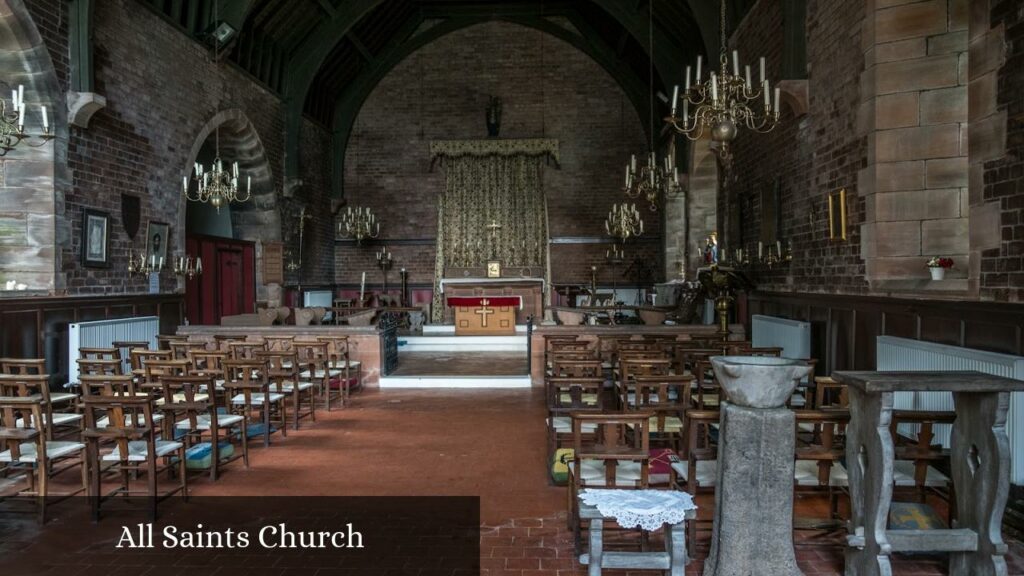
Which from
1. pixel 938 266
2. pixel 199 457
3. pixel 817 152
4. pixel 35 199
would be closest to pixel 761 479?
pixel 938 266

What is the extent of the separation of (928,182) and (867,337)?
1.42 meters

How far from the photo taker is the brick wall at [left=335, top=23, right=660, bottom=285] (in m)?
17.2

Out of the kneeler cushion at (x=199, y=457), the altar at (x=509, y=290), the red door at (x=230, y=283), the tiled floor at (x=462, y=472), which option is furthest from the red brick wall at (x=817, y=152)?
the red door at (x=230, y=283)

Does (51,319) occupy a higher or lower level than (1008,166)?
lower

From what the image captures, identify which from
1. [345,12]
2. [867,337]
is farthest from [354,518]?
[345,12]

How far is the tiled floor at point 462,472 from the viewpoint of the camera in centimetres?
338

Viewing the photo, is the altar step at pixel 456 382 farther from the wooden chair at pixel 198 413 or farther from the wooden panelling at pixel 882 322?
the wooden chair at pixel 198 413

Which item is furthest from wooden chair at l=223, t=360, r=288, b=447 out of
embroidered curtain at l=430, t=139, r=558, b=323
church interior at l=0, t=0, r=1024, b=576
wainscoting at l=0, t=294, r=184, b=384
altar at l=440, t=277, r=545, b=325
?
embroidered curtain at l=430, t=139, r=558, b=323

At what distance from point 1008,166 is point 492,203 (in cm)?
1388

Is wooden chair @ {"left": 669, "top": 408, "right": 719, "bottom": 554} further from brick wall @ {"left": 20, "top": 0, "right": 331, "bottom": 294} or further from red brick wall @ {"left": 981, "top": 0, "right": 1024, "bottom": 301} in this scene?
brick wall @ {"left": 20, "top": 0, "right": 331, "bottom": 294}

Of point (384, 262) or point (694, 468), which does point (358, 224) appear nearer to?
point (384, 262)

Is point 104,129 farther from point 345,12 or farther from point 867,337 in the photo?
point 867,337
